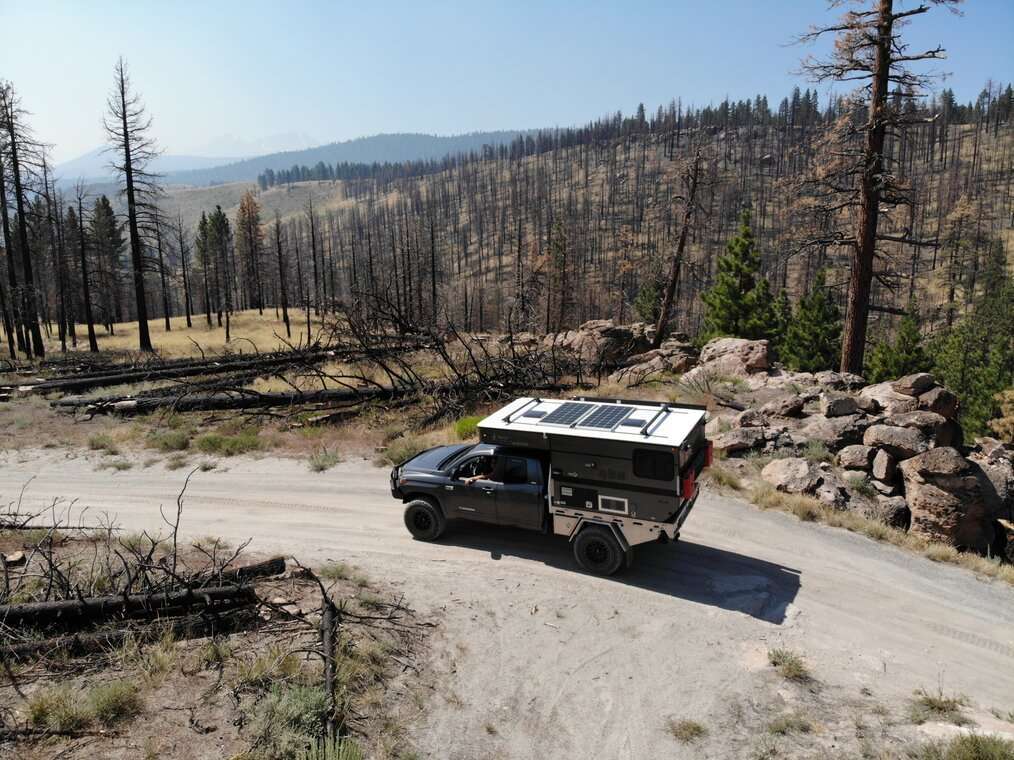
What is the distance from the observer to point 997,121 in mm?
157250

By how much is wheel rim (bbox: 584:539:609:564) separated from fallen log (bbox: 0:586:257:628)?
555 centimetres

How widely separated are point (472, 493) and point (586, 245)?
15254 cm

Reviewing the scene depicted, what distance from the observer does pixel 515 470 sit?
10859 millimetres

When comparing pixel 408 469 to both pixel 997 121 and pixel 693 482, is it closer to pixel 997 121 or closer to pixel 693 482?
pixel 693 482

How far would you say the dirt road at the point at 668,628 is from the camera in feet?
23.0

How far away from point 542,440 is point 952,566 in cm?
811

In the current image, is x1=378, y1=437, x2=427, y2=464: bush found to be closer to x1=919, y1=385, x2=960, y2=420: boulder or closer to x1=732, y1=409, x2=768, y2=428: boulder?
x1=732, y1=409, x2=768, y2=428: boulder

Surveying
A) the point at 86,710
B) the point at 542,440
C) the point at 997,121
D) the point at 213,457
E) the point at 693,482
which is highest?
the point at 997,121

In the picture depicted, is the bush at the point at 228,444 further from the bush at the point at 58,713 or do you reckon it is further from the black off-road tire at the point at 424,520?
the bush at the point at 58,713

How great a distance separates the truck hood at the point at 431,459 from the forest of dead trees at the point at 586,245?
8872 millimetres

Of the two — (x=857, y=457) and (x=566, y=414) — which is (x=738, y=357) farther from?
(x=566, y=414)

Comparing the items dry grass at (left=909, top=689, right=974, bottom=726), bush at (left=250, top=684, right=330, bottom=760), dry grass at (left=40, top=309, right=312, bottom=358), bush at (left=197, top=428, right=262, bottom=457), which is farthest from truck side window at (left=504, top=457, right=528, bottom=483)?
dry grass at (left=40, top=309, right=312, bottom=358)

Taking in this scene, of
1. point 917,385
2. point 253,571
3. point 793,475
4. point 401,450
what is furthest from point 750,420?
point 253,571

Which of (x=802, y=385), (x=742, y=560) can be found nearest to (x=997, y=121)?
(x=802, y=385)
